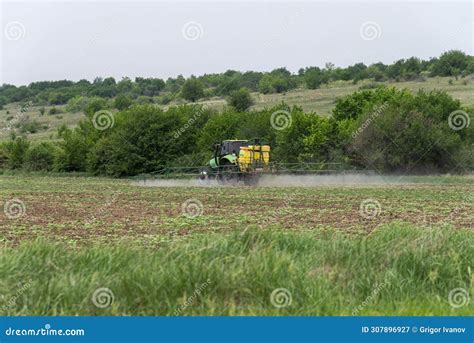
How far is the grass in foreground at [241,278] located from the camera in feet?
23.6

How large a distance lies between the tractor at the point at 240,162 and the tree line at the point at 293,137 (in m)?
12.4

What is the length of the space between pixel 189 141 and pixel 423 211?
156 feet

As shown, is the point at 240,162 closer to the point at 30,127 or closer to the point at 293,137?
the point at 293,137

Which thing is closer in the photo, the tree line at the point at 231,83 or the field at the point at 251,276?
the field at the point at 251,276

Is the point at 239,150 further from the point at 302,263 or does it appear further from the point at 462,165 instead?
the point at 302,263

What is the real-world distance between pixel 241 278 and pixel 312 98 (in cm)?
10954

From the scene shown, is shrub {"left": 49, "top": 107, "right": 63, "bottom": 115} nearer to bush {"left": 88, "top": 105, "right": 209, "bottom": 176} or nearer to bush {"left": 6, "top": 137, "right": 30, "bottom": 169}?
bush {"left": 6, "top": 137, "right": 30, "bottom": 169}

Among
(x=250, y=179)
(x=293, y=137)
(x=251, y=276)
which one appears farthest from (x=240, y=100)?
(x=251, y=276)

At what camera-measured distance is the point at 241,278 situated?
750 cm

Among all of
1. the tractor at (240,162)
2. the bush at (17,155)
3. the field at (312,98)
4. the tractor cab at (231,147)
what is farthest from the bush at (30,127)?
the tractor cab at (231,147)

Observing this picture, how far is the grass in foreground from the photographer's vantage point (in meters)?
7.20

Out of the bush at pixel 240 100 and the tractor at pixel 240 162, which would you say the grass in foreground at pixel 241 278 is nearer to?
the tractor at pixel 240 162

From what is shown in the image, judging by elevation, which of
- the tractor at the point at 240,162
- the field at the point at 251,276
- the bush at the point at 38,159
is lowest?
the bush at the point at 38,159

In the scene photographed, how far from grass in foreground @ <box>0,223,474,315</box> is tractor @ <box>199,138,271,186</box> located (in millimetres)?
26500
